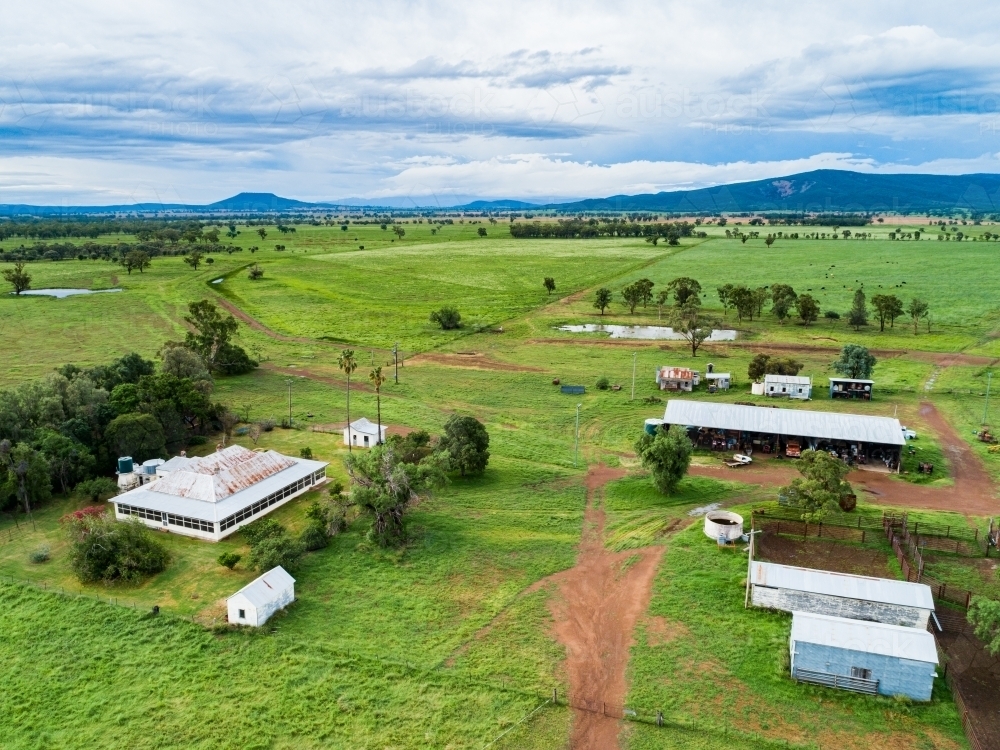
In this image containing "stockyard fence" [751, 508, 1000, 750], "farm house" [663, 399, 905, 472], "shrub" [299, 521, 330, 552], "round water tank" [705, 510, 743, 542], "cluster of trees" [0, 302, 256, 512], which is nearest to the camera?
"stockyard fence" [751, 508, 1000, 750]

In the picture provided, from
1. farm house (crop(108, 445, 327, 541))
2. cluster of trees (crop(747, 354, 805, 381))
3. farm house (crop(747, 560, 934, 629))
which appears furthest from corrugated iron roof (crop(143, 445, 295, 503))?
cluster of trees (crop(747, 354, 805, 381))

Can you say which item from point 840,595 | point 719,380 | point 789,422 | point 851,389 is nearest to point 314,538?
point 840,595

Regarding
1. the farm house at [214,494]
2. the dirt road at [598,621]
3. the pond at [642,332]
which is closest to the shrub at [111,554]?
the farm house at [214,494]

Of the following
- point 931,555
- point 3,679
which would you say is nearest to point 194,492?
point 3,679

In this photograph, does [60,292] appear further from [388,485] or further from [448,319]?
[388,485]

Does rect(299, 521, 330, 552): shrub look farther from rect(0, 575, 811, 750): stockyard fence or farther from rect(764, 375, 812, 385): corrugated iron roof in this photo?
rect(764, 375, 812, 385): corrugated iron roof
